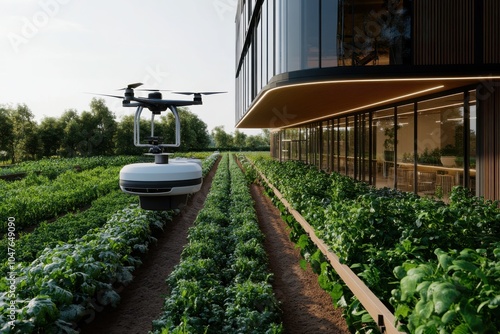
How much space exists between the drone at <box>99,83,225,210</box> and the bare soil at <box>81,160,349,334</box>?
363 centimetres

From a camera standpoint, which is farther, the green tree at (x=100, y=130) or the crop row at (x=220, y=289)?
the green tree at (x=100, y=130)

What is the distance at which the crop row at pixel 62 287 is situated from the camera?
12.1ft

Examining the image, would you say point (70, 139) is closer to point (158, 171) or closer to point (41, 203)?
point (41, 203)

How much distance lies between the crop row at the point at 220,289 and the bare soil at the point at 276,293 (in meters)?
0.47

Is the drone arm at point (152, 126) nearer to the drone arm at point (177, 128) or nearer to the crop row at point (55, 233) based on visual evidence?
the drone arm at point (177, 128)

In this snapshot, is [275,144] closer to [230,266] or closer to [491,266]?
[230,266]

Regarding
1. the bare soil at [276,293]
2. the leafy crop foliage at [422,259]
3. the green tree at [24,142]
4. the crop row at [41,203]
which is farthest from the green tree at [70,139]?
the leafy crop foliage at [422,259]

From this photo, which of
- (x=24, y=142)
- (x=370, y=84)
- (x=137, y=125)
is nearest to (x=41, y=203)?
(x=370, y=84)

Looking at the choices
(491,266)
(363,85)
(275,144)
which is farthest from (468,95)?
(275,144)

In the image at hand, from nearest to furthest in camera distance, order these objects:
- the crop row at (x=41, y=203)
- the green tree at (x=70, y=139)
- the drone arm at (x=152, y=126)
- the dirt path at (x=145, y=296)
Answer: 1. the drone arm at (x=152, y=126)
2. the dirt path at (x=145, y=296)
3. the crop row at (x=41, y=203)
4. the green tree at (x=70, y=139)

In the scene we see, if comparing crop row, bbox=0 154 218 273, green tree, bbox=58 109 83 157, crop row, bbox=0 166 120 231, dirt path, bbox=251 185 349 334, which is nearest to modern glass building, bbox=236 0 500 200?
crop row, bbox=0 154 218 273

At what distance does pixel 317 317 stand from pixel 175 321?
2120 mm

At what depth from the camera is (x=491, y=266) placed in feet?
7.63

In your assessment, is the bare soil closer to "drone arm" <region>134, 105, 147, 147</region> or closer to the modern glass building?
"drone arm" <region>134, 105, 147, 147</region>
